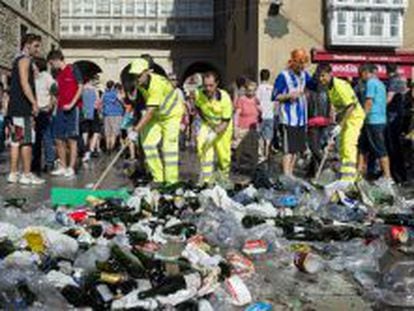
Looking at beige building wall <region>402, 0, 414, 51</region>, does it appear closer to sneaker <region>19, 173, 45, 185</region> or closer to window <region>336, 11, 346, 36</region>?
window <region>336, 11, 346, 36</region>

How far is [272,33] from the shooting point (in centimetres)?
2266

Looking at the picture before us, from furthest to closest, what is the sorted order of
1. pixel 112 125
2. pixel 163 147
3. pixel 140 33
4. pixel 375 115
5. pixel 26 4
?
pixel 140 33 < pixel 26 4 < pixel 112 125 < pixel 375 115 < pixel 163 147

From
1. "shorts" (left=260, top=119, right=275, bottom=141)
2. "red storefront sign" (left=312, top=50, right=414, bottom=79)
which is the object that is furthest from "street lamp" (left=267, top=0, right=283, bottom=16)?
"shorts" (left=260, top=119, right=275, bottom=141)

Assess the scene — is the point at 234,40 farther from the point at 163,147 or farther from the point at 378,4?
the point at 163,147

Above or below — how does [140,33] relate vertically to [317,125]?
above

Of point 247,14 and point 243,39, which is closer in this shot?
point 247,14

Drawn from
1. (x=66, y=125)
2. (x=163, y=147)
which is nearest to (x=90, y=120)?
(x=66, y=125)

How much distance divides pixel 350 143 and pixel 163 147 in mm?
2526

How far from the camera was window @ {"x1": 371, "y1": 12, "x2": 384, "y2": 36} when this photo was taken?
77.2ft

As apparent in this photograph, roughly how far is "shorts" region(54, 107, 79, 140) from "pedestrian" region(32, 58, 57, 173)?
0.20 m

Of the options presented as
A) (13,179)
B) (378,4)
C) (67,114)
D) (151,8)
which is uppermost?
(151,8)

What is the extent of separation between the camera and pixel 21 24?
104 ft

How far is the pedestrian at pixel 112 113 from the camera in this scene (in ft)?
57.0

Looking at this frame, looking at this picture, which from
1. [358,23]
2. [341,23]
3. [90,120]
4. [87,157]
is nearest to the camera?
[87,157]
